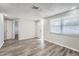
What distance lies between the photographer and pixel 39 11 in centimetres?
163

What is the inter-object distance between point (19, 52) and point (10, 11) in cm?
85

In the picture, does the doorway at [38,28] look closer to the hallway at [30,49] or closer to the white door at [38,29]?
the white door at [38,29]

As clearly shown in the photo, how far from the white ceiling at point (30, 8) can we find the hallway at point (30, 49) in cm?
56

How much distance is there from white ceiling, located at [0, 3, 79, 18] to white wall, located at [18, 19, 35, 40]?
129 mm

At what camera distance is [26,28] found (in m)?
1.73

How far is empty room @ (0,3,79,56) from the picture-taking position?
1.59m

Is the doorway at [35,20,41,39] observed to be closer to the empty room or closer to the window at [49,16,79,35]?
the empty room

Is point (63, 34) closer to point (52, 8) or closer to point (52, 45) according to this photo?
point (52, 45)

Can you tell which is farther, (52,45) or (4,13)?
(52,45)

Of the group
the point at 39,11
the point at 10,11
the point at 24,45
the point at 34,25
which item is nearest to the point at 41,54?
the point at 24,45

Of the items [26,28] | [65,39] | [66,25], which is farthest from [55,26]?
[26,28]

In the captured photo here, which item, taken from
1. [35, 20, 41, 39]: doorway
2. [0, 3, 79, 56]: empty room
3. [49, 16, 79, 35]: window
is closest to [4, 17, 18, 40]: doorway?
[0, 3, 79, 56]: empty room

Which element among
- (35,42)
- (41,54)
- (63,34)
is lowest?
(41,54)

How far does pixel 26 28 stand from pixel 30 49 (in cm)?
46
